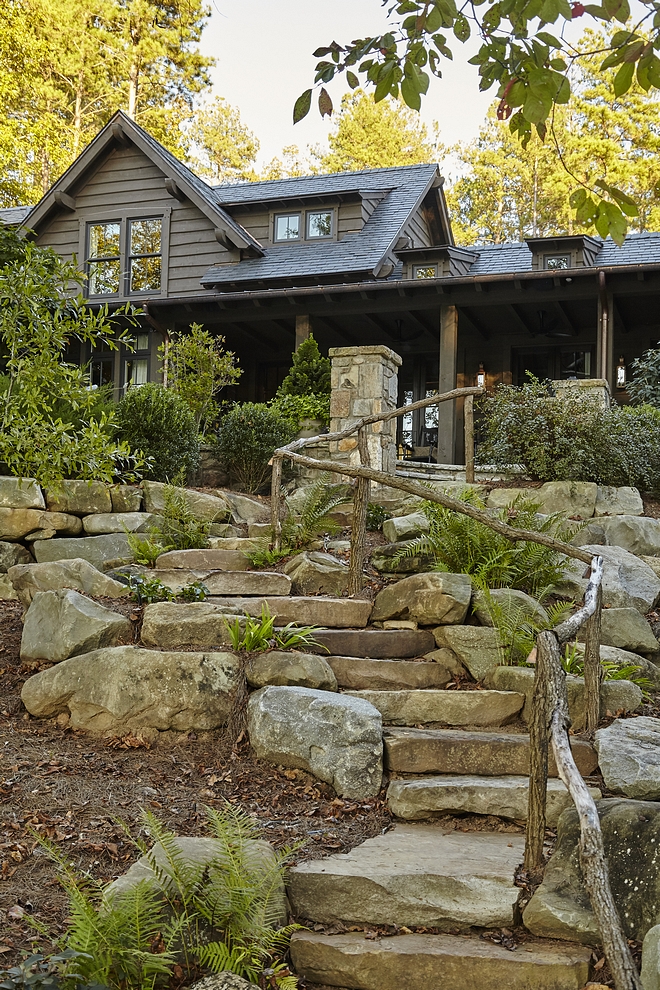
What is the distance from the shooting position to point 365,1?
3449 mm

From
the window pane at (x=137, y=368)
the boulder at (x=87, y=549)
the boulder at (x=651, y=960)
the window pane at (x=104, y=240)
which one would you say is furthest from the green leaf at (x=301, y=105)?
the window pane at (x=104, y=240)

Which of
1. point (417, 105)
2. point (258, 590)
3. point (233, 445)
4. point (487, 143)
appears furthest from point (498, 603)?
point (487, 143)

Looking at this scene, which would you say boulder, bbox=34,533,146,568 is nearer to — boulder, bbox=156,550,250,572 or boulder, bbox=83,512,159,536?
boulder, bbox=83,512,159,536

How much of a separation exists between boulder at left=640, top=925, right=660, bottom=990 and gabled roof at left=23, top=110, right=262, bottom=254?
1563cm

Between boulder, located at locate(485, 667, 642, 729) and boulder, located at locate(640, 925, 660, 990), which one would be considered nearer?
boulder, located at locate(640, 925, 660, 990)

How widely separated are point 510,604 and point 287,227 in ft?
45.9

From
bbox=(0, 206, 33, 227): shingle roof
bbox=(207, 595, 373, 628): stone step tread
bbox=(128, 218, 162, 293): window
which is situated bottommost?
bbox=(207, 595, 373, 628): stone step tread

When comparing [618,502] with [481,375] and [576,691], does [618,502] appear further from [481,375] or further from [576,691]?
[481,375]

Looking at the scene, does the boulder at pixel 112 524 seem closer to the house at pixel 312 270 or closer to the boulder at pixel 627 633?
the boulder at pixel 627 633

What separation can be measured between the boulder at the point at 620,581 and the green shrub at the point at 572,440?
2243mm

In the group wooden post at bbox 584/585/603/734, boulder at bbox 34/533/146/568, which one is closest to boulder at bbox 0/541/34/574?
boulder at bbox 34/533/146/568

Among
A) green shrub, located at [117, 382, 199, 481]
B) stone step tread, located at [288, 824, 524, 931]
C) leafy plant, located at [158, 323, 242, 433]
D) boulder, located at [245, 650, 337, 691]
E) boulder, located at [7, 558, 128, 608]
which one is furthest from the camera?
leafy plant, located at [158, 323, 242, 433]

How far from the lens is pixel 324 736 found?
4.59 meters

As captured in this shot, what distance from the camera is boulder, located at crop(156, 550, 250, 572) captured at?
6859 mm
